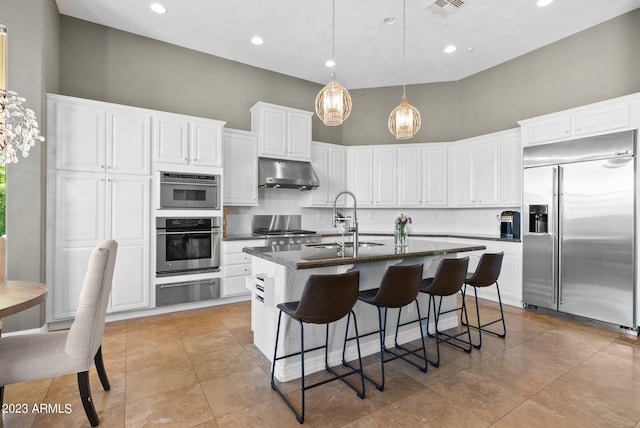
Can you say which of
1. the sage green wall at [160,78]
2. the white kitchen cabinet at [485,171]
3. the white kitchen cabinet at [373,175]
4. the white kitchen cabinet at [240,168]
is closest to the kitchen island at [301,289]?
the white kitchen cabinet at [240,168]

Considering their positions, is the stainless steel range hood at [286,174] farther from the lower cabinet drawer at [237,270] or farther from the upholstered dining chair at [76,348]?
the upholstered dining chair at [76,348]

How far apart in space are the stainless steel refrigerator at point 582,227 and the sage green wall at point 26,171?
5595mm

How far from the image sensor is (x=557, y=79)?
14.6 ft

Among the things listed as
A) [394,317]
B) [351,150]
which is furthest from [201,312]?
[351,150]

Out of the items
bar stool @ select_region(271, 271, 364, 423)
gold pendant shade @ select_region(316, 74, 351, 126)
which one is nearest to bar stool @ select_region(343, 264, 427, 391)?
bar stool @ select_region(271, 271, 364, 423)

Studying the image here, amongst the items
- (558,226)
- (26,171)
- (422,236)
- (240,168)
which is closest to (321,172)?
(240,168)

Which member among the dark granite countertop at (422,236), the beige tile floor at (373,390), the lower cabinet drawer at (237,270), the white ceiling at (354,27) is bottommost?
the beige tile floor at (373,390)

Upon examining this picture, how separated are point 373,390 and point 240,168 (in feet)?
11.4

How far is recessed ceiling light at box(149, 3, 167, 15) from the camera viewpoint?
3705 mm

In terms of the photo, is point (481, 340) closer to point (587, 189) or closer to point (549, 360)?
point (549, 360)

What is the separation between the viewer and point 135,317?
3783 millimetres

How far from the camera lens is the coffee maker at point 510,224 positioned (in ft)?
14.9

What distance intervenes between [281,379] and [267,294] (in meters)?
0.64

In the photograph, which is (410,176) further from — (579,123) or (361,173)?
(579,123)
